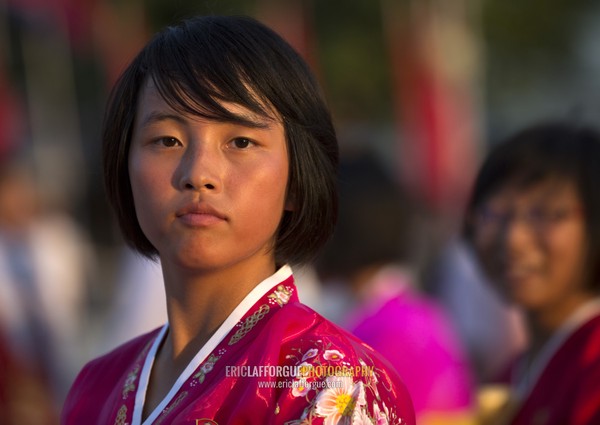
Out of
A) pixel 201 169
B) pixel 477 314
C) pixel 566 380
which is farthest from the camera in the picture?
pixel 477 314

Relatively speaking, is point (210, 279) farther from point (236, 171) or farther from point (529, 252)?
point (529, 252)

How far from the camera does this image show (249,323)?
76.5 inches

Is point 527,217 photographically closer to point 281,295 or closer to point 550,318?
point 550,318

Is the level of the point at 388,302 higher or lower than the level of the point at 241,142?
lower

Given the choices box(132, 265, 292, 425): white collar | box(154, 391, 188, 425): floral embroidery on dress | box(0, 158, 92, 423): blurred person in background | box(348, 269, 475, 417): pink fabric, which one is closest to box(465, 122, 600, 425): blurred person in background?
box(348, 269, 475, 417): pink fabric

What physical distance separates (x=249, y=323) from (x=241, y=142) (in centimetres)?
33

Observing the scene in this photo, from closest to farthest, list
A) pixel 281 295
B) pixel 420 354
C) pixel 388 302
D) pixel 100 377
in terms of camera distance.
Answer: pixel 281 295 → pixel 100 377 → pixel 420 354 → pixel 388 302

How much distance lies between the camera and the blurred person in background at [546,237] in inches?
117

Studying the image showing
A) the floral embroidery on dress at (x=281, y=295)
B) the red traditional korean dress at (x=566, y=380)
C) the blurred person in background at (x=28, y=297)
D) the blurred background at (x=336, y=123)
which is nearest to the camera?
the floral embroidery on dress at (x=281, y=295)

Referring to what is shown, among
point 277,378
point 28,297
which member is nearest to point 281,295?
point 277,378

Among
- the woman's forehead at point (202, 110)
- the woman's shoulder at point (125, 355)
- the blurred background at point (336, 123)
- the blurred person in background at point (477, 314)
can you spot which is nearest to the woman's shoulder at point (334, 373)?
the woman's forehead at point (202, 110)

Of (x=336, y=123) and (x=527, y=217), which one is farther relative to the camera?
(x=527, y=217)

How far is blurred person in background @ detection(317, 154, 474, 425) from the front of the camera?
312 centimetres

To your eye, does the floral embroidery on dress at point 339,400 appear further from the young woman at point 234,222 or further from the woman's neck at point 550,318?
the woman's neck at point 550,318
